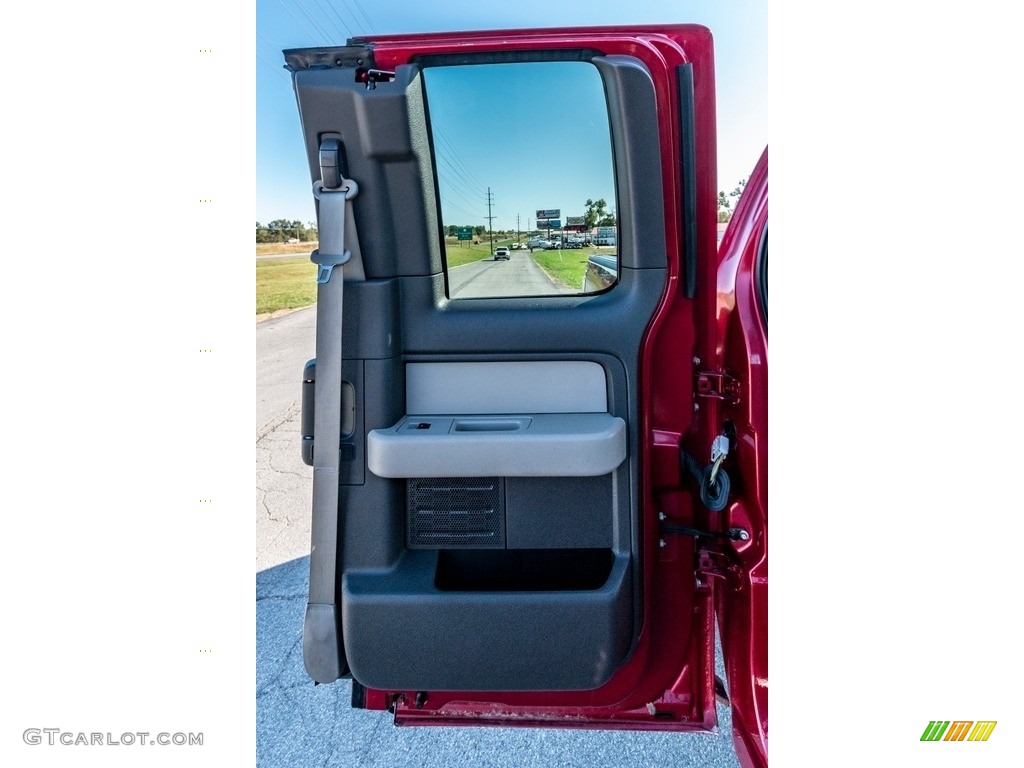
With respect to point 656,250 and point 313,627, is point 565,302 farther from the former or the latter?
point 313,627

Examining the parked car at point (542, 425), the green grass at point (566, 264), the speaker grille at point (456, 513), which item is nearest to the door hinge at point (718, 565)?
the parked car at point (542, 425)

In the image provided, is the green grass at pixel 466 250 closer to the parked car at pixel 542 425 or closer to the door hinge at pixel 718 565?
the parked car at pixel 542 425

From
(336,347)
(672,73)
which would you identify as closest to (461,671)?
(336,347)

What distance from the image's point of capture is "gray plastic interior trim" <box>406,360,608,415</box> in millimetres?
1632

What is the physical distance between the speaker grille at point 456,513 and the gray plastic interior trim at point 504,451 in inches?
3.8

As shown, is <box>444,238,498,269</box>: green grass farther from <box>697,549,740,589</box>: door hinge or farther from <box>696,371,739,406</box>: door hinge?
<box>697,549,740,589</box>: door hinge

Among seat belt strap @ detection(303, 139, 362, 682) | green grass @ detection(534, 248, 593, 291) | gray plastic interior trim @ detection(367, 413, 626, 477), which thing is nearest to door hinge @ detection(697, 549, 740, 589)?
gray plastic interior trim @ detection(367, 413, 626, 477)
